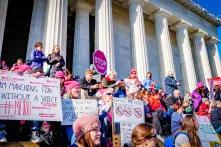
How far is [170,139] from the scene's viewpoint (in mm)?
5012

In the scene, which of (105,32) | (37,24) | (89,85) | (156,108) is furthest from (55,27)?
(156,108)

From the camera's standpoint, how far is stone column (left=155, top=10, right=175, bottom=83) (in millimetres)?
23734

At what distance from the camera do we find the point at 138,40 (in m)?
21.5

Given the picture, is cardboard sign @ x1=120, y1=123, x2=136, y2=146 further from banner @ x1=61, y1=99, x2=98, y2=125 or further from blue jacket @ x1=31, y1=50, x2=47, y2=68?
blue jacket @ x1=31, y1=50, x2=47, y2=68

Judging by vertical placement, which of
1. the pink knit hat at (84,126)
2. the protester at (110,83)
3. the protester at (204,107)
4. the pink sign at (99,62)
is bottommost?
the pink knit hat at (84,126)

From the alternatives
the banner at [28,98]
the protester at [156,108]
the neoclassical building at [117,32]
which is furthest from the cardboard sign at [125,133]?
the neoclassical building at [117,32]

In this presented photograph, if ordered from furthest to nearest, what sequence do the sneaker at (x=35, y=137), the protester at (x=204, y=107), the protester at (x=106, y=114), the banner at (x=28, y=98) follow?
the protester at (x=204, y=107)
the protester at (x=106, y=114)
the sneaker at (x=35, y=137)
the banner at (x=28, y=98)

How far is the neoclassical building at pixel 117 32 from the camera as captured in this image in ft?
58.5

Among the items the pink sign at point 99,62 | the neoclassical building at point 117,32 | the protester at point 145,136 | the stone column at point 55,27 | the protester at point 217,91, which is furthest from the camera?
the neoclassical building at point 117,32

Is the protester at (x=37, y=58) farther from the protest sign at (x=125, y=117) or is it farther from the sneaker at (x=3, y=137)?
the sneaker at (x=3, y=137)

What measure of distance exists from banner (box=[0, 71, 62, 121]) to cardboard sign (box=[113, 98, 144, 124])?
1666 mm

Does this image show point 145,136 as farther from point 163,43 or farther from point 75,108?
point 163,43

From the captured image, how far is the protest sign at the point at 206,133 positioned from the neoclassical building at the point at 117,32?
915 cm

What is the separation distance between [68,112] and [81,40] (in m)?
13.9
